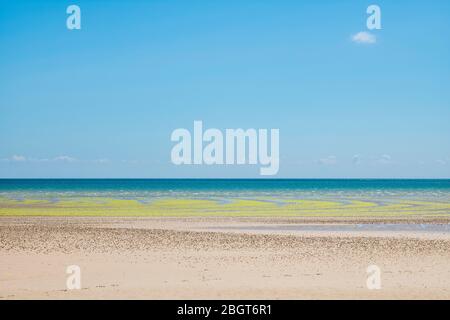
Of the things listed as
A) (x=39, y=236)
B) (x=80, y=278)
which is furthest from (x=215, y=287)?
(x=39, y=236)

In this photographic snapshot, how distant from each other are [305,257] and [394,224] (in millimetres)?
17537

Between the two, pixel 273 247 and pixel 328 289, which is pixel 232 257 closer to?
pixel 273 247

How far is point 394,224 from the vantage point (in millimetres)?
37875

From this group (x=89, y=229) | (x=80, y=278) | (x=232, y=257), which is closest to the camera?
(x=80, y=278)

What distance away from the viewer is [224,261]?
69.6 feet

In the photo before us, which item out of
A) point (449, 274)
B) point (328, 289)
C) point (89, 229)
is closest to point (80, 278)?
point (328, 289)

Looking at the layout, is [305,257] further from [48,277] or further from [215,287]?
[48,277]

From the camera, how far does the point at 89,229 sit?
33.0 m

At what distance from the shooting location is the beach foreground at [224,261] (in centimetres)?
1573

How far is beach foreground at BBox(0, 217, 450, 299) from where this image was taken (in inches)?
619

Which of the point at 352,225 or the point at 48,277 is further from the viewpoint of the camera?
the point at 352,225

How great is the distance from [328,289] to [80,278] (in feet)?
23.8
